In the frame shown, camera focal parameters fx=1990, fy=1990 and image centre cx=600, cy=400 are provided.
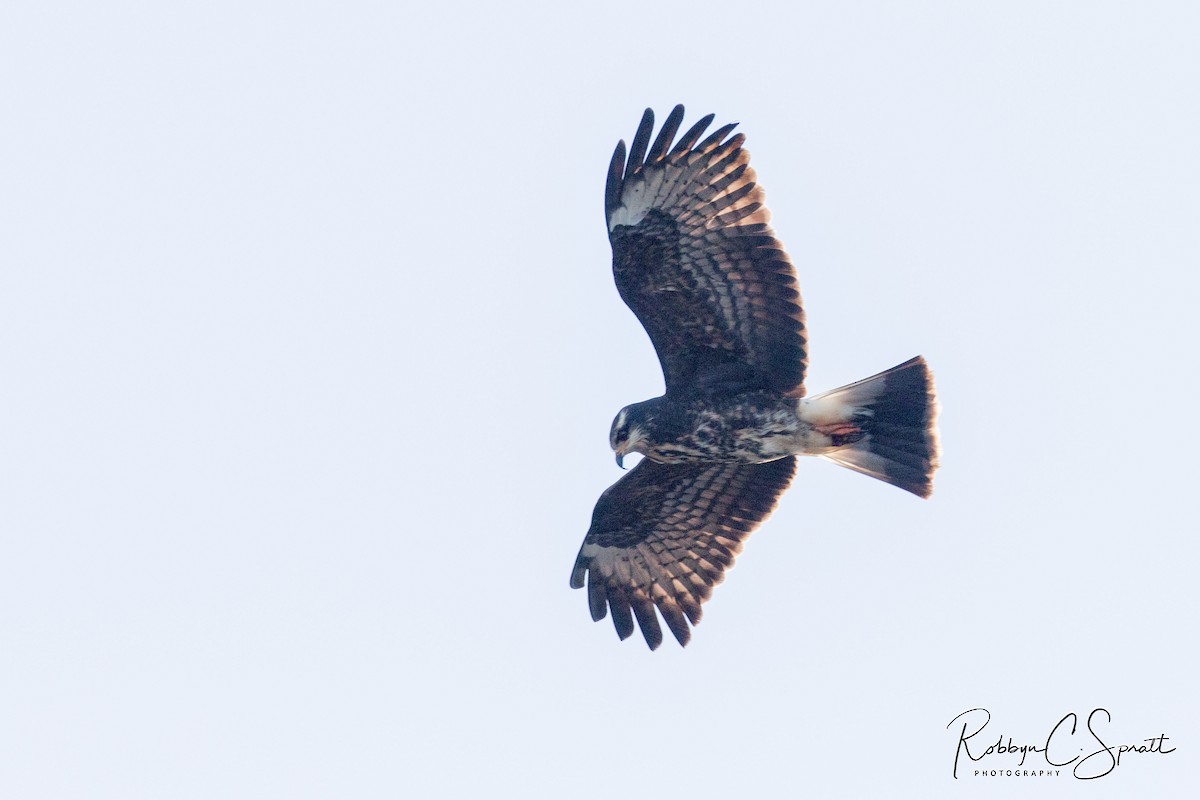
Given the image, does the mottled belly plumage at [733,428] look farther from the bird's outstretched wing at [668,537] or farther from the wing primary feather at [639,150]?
the wing primary feather at [639,150]

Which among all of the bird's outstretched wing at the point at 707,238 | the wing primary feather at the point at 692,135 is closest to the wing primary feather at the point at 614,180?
the bird's outstretched wing at the point at 707,238

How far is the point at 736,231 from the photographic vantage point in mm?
11039

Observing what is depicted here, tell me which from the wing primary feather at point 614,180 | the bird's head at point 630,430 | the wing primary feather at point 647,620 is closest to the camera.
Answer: the wing primary feather at point 614,180

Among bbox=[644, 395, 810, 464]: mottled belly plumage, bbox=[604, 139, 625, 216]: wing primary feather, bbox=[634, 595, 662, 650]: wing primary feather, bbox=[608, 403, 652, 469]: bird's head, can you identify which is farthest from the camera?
bbox=[634, 595, 662, 650]: wing primary feather

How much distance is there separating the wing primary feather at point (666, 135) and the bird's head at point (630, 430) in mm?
1449

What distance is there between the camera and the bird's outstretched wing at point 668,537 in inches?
477

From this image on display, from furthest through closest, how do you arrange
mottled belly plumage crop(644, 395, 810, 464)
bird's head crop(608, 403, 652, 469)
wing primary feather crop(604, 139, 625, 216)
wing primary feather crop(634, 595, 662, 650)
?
wing primary feather crop(634, 595, 662, 650) < bird's head crop(608, 403, 652, 469) < mottled belly plumage crop(644, 395, 810, 464) < wing primary feather crop(604, 139, 625, 216)

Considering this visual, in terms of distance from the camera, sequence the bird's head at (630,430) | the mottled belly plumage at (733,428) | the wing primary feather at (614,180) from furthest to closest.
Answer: the bird's head at (630,430) < the mottled belly plumage at (733,428) < the wing primary feather at (614,180)

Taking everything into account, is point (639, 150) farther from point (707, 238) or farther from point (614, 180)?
point (707, 238)

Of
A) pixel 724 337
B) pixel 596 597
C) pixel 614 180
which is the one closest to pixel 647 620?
pixel 596 597

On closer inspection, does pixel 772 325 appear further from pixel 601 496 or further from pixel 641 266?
pixel 601 496


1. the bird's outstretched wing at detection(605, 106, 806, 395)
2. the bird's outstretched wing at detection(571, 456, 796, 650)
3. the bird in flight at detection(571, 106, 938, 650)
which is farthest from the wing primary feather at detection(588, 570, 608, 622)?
the bird's outstretched wing at detection(605, 106, 806, 395)

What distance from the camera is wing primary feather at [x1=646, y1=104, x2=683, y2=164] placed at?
11.0 meters

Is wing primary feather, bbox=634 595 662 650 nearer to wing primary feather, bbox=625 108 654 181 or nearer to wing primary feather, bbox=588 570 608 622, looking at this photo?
wing primary feather, bbox=588 570 608 622
